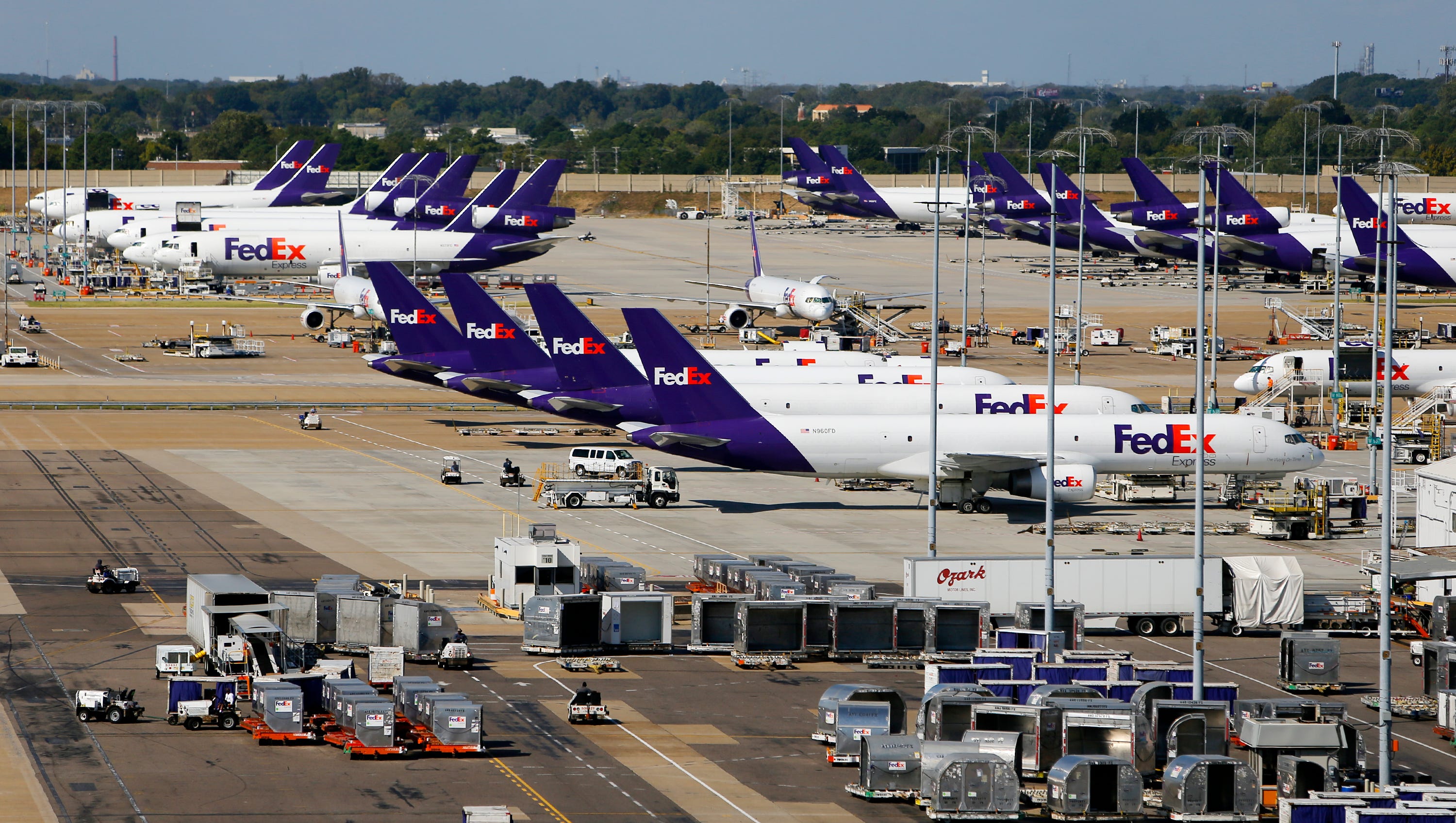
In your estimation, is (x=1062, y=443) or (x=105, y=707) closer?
(x=105, y=707)

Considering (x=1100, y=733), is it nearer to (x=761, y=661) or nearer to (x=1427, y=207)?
→ (x=761, y=661)

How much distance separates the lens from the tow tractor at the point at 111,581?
176 feet

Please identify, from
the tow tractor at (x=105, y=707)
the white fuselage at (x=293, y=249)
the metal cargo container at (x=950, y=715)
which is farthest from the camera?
the white fuselage at (x=293, y=249)

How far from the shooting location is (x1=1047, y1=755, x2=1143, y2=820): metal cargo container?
34188 millimetres

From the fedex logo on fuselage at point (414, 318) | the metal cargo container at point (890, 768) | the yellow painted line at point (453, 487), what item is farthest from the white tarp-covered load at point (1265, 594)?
the fedex logo on fuselage at point (414, 318)

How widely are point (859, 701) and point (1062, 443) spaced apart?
114 feet

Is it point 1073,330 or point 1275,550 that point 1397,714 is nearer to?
point 1275,550

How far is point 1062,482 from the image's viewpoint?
69750mm

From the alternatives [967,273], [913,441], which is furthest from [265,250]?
[913,441]

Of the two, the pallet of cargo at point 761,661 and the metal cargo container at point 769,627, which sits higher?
the metal cargo container at point 769,627

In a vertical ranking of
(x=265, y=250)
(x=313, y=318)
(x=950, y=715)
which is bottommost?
(x=950, y=715)

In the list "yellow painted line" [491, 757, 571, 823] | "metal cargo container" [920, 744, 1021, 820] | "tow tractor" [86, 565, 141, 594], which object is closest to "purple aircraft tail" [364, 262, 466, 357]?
"tow tractor" [86, 565, 141, 594]

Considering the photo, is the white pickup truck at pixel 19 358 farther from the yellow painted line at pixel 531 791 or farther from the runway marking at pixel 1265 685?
the yellow painted line at pixel 531 791

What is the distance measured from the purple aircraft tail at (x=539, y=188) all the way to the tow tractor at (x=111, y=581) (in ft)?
350
